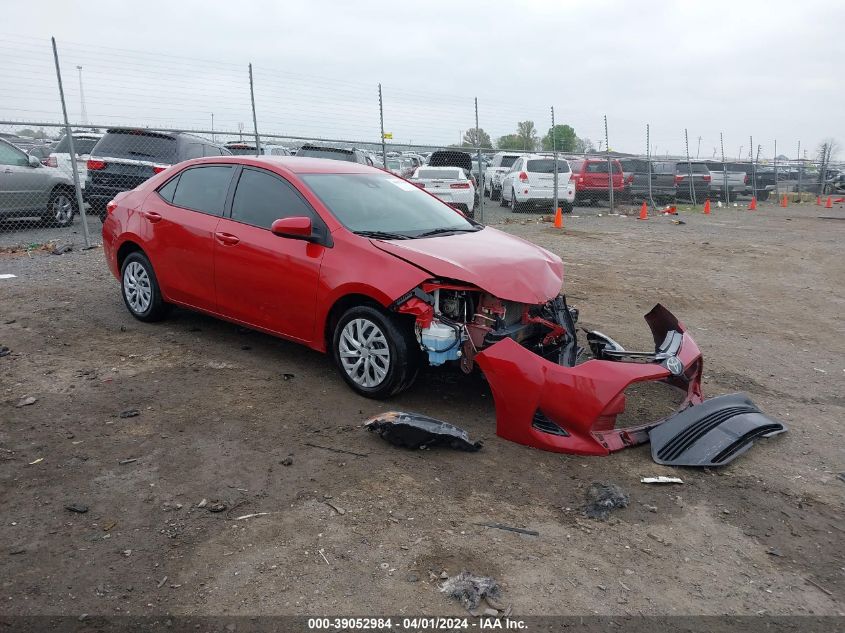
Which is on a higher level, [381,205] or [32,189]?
[32,189]

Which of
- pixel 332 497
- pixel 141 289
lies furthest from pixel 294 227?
pixel 141 289

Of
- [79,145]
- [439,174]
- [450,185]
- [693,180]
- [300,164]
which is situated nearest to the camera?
[300,164]

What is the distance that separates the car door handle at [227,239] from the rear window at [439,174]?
36.6 ft

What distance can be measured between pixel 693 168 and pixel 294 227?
24138 mm

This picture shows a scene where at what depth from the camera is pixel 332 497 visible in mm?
3557

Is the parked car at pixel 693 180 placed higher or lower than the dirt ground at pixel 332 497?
higher

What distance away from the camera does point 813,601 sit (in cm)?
287

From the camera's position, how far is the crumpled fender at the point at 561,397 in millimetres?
4016

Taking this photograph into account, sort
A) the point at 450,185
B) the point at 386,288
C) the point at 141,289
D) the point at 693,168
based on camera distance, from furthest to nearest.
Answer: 1. the point at 693,168
2. the point at 450,185
3. the point at 141,289
4. the point at 386,288

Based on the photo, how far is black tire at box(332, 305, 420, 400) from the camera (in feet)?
15.0

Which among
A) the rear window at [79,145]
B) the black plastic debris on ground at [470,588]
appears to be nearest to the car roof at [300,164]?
the black plastic debris on ground at [470,588]

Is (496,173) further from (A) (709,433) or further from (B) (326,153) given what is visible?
(A) (709,433)

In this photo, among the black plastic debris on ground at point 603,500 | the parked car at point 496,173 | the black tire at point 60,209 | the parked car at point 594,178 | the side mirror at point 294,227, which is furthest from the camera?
the parked car at point 496,173

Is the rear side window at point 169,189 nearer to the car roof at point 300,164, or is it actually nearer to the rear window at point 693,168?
the car roof at point 300,164
